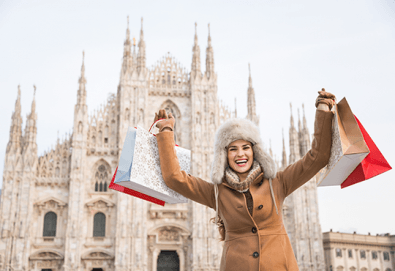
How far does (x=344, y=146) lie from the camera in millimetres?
3135

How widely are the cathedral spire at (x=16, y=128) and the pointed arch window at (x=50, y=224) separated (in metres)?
3.75

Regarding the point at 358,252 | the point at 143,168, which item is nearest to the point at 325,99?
the point at 143,168

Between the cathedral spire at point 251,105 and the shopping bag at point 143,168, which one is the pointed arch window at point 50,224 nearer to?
the cathedral spire at point 251,105

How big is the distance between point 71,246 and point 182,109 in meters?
9.19

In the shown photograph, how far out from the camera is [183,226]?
21.7 meters

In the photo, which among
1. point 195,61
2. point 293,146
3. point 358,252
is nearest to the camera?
point 293,146

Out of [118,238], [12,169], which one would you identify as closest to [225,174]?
[118,238]

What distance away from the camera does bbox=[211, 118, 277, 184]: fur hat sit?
3580mm

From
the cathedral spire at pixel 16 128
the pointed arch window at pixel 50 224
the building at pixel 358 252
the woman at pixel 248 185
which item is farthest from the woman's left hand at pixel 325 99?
the building at pixel 358 252

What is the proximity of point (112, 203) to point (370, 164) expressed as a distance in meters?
19.3

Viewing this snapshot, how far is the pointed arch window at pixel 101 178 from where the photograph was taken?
22.0m

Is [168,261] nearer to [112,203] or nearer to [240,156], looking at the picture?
[112,203]

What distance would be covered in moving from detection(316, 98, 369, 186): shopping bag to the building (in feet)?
87.4

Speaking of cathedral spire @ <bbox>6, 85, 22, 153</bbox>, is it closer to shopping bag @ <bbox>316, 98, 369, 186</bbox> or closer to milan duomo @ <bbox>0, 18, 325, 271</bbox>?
milan duomo @ <bbox>0, 18, 325, 271</bbox>
